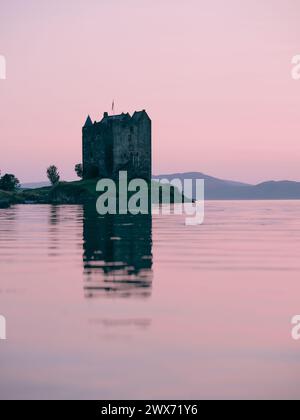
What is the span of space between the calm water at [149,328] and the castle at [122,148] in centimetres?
14952

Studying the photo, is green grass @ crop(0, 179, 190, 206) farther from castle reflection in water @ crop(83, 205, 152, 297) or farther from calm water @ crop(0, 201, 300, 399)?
calm water @ crop(0, 201, 300, 399)

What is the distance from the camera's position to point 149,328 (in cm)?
1383

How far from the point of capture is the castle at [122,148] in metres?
177

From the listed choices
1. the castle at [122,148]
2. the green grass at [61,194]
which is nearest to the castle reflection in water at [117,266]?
the green grass at [61,194]

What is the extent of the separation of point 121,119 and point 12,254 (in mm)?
151566

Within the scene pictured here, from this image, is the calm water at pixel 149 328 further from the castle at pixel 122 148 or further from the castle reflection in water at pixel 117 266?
the castle at pixel 122 148

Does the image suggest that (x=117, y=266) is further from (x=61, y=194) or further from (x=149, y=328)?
(x=61, y=194)

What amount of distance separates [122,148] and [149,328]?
165 metres

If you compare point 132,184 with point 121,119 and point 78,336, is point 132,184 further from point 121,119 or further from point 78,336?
point 78,336

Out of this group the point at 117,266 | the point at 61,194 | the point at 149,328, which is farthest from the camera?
the point at 61,194

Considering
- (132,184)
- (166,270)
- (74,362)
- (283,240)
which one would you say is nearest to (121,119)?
(132,184)

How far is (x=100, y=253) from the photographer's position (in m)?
30.9

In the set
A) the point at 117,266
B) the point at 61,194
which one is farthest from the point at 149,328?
the point at 61,194
